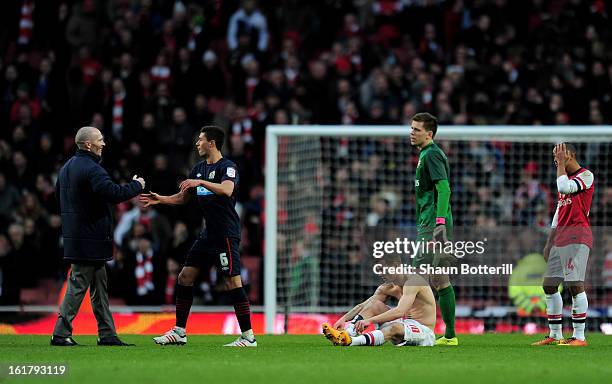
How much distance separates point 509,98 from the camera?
19.9 m

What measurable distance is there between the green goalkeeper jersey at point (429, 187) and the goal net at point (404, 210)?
346 centimetres

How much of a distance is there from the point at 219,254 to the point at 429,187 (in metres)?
2.12

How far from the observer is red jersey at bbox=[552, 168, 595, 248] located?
38.5ft

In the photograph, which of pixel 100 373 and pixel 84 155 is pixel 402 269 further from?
pixel 100 373

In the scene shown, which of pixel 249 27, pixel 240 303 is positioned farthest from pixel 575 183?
pixel 249 27

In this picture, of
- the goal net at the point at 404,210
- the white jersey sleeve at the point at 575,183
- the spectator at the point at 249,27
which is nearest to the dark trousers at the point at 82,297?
the goal net at the point at 404,210

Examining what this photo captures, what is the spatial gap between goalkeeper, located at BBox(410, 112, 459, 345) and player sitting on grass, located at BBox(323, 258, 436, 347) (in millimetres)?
155

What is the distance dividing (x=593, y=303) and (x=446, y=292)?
478 cm

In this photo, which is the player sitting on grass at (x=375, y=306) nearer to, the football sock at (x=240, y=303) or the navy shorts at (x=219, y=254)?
the football sock at (x=240, y=303)

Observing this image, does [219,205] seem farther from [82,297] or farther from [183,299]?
[82,297]

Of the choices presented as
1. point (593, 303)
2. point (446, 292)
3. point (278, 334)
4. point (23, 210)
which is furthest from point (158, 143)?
point (446, 292)

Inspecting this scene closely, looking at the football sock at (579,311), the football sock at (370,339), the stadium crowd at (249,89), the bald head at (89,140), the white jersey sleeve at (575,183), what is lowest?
the football sock at (370,339)

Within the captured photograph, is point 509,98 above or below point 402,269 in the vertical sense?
above

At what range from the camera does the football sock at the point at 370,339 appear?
1167 centimetres
